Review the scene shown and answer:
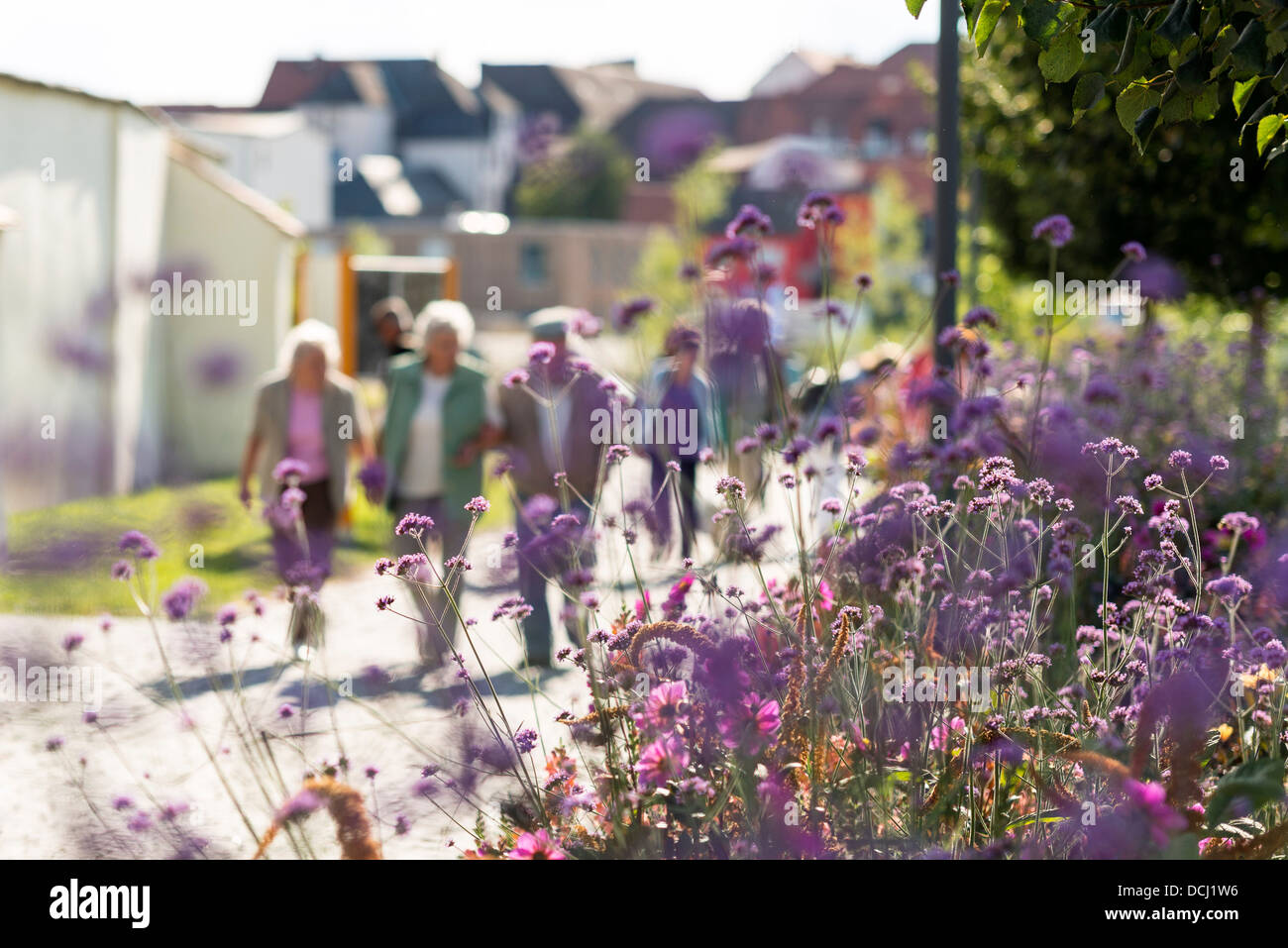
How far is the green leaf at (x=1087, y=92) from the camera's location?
298 cm

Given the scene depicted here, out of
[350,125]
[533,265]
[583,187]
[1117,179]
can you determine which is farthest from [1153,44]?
[583,187]

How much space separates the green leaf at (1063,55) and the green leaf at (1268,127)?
556 millimetres

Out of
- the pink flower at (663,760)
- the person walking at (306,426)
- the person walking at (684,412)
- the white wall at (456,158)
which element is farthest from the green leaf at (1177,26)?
the white wall at (456,158)

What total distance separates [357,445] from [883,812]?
218 inches

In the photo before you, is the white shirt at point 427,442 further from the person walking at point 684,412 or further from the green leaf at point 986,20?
the green leaf at point 986,20

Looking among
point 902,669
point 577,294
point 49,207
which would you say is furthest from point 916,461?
point 577,294

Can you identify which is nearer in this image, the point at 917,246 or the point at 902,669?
the point at 902,669

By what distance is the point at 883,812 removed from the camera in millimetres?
3256

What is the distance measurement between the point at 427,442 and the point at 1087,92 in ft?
16.3

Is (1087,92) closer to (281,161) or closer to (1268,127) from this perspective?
(1268,127)

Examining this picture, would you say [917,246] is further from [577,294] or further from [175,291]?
[175,291]

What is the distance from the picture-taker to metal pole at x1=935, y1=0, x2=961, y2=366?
222 inches

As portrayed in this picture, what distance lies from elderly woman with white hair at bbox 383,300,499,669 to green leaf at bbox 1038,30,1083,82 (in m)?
4.81

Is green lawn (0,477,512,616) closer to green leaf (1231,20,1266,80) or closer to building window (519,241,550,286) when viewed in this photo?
green leaf (1231,20,1266,80)
